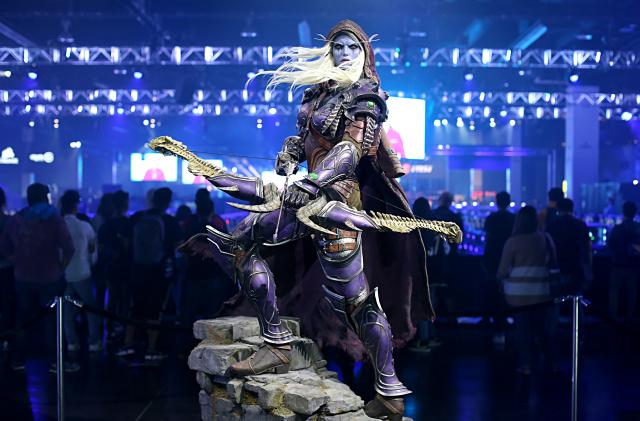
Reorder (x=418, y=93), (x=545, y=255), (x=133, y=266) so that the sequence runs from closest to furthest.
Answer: (x=545, y=255) < (x=133, y=266) < (x=418, y=93)

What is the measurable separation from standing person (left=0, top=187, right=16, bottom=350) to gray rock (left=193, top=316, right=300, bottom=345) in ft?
10.3

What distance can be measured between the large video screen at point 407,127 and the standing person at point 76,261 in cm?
635

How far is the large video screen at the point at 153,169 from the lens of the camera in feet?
66.0

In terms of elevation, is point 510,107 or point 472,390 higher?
point 510,107

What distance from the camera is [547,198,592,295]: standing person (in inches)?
265

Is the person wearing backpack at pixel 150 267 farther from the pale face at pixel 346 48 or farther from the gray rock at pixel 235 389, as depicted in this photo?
the pale face at pixel 346 48

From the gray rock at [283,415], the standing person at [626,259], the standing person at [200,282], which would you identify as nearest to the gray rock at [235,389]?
the gray rock at [283,415]

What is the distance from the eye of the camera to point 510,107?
2111 cm

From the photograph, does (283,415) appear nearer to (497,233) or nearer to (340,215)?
(340,215)

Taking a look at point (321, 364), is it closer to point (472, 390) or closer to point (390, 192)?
point (390, 192)

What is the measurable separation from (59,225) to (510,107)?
17.5 metres

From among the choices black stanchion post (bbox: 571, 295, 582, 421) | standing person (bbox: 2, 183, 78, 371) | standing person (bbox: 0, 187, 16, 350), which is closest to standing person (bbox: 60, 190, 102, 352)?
standing person (bbox: 2, 183, 78, 371)

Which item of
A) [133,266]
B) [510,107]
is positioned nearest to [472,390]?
[133,266]

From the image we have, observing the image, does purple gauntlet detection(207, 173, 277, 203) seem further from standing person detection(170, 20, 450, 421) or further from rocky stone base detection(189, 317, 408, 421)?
rocky stone base detection(189, 317, 408, 421)
